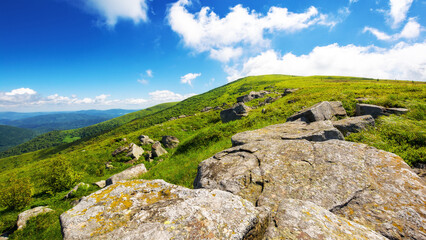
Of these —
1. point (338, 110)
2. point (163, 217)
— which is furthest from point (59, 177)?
point (338, 110)

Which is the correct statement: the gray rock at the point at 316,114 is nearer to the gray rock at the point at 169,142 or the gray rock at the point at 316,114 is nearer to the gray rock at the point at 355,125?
the gray rock at the point at 355,125

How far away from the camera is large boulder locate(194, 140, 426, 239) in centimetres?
475

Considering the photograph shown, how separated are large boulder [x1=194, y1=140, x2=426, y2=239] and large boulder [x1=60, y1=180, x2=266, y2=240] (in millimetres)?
2147

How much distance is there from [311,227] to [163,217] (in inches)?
146

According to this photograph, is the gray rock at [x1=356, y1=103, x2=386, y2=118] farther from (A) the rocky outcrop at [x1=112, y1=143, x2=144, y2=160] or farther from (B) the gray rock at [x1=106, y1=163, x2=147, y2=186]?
(A) the rocky outcrop at [x1=112, y1=143, x2=144, y2=160]

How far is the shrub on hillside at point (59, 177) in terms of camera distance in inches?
803

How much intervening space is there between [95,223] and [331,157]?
945 centimetres

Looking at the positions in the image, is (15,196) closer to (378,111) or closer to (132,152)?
(132,152)

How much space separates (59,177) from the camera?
20.5m

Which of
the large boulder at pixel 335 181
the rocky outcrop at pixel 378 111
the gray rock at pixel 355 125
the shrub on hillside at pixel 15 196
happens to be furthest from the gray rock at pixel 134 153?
the rocky outcrop at pixel 378 111

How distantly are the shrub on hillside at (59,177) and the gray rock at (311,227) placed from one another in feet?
90.3

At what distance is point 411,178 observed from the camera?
5.82 metres

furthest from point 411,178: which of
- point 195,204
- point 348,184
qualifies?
point 195,204

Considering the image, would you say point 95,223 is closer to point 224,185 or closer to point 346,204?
point 224,185
